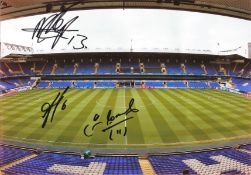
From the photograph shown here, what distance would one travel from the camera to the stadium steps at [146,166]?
436 inches

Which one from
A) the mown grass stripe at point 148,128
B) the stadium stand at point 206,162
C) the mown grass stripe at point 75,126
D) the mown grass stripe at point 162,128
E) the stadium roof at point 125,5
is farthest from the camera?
the mown grass stripe at point 75,126

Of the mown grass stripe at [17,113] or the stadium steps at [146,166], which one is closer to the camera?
the stadium steps at [146,166]

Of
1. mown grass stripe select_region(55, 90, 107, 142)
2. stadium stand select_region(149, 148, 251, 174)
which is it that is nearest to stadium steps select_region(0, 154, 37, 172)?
mown grass stripe select_region(55, 90, 107, 142)

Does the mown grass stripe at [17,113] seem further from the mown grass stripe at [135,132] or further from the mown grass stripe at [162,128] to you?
the mown grass stripe at [162,128]

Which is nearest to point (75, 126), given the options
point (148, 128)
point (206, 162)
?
point (148, 128)

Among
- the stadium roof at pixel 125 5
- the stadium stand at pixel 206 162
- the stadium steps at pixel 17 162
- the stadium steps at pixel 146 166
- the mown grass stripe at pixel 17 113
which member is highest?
the stadium roof at pixel 125 5

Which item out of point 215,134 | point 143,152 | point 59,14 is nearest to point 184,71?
point 215,134

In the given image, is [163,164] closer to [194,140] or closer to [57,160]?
[57,160]

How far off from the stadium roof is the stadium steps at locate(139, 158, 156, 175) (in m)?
7.09

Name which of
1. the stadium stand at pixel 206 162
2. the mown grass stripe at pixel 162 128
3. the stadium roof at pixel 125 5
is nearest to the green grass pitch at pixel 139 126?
the mown grass stripe at pixel 162 128

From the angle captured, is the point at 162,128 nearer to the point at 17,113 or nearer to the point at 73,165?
the point at 73,165

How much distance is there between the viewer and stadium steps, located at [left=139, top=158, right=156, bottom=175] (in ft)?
36.3

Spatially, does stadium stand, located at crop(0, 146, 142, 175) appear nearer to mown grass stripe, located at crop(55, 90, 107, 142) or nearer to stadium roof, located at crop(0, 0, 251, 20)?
mown grass stripe, located at crop(55, 90, 107, 142)

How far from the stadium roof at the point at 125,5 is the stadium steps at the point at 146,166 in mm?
7091
